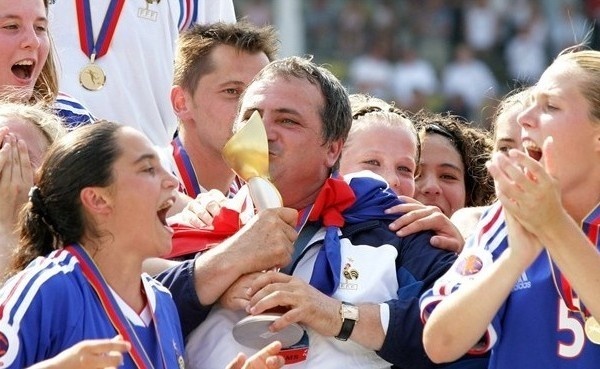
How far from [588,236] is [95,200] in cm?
146

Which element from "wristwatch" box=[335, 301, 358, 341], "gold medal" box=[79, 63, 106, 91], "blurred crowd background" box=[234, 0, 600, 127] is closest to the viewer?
"wristwatch" box=[335, 301, 358, 341]

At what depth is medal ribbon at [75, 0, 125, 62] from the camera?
6.58m

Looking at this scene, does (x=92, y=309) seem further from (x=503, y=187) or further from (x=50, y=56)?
(x=50, y=56)

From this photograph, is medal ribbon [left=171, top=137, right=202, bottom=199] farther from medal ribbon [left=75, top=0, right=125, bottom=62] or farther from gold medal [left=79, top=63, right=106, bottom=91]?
medal ribbon [left=75, top=0, right=125, bottom=62]

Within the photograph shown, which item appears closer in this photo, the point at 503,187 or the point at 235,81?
the point at 503,187

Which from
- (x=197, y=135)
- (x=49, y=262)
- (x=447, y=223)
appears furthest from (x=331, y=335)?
(x=197, y=135)

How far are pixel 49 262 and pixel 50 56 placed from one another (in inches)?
70.4

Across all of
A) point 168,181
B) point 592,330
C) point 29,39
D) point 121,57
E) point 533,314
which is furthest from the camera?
point 121,57

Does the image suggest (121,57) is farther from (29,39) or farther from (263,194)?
(263,194)

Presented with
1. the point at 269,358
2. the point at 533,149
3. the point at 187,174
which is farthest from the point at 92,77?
the point at 533,149

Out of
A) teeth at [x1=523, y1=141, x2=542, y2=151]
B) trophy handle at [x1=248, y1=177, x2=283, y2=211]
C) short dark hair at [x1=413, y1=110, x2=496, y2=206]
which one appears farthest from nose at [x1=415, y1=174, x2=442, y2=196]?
teeth at [x1=523, y1=141, x2=542, y2=151]

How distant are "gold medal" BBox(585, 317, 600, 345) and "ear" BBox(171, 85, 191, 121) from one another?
2436mm

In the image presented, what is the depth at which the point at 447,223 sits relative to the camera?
5012mm

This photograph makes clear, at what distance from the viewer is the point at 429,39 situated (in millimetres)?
19172
